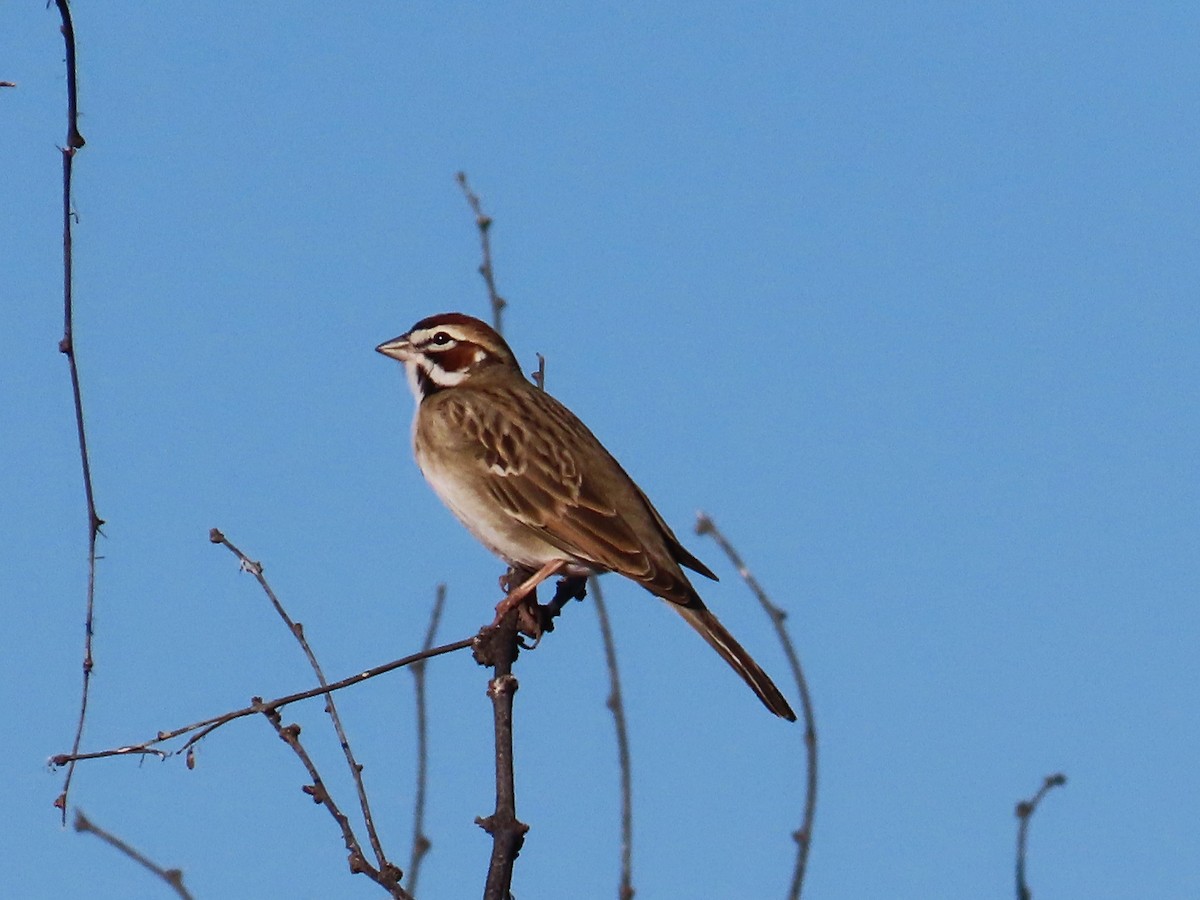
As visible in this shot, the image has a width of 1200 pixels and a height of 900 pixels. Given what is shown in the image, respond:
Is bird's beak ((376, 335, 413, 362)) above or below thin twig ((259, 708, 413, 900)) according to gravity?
above

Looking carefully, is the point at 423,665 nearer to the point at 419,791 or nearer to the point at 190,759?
the point at 419,791

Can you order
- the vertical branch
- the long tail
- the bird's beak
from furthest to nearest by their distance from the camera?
the bird's beak → the long tail → the vertical branch

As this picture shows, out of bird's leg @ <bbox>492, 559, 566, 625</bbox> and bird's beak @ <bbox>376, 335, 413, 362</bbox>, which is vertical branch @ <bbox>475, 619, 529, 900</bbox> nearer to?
bird's leg @ <bbox>492, 559, 566, 625</bbox>

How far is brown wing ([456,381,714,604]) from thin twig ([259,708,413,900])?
3161mm

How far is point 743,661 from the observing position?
686cm

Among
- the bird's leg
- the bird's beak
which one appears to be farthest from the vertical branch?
the bird's beak

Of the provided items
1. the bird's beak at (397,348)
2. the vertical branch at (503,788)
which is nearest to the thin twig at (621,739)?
the vertical branch at (503,788)

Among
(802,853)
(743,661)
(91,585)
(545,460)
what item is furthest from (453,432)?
(802,853)

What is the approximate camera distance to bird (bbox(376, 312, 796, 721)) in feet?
→ 24.0

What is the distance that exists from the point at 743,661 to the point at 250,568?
2.49m

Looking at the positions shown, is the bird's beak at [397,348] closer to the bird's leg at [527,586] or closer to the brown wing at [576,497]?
the brown wing at [576,497]

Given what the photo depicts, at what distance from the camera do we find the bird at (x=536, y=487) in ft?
24.0

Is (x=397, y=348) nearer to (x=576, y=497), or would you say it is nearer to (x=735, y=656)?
(x=576, y=497)

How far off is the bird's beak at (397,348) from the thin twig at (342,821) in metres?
4.79
